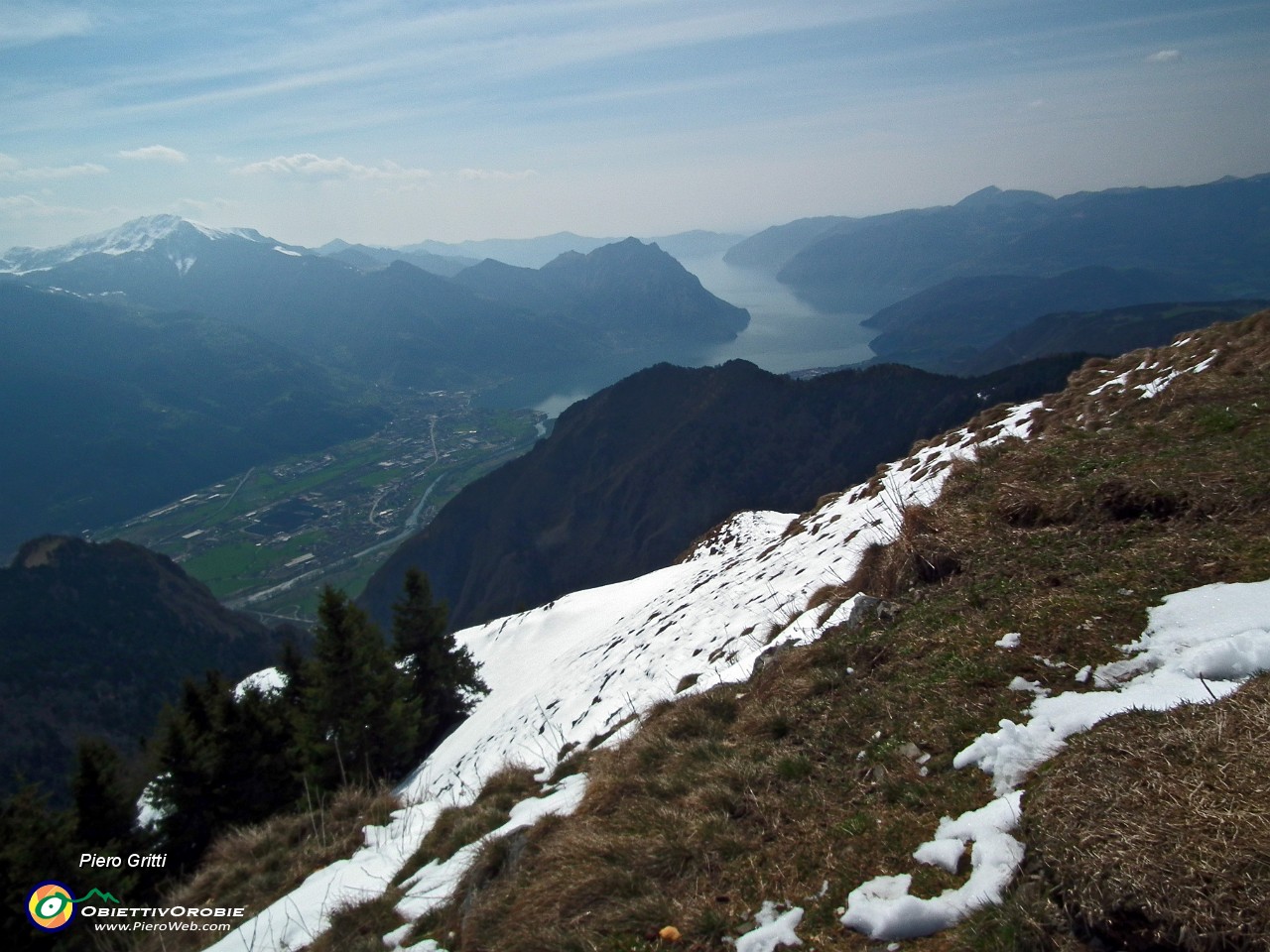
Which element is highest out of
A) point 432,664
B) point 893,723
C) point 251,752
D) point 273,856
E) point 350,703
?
point 893,723

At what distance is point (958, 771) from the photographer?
4.70m

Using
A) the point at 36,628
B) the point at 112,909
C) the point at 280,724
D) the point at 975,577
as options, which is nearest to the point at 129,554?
the point at 36,628

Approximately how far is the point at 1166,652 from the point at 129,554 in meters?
125

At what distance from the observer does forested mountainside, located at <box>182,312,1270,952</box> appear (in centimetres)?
338

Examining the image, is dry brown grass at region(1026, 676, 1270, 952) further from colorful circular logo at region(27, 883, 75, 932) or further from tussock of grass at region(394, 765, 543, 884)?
colorful circular logo at region(27, 883, 75, 932)

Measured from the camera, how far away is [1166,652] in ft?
16.4

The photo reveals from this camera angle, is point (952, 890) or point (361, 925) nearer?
point (952, 890)

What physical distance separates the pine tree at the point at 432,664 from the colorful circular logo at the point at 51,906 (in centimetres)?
1514

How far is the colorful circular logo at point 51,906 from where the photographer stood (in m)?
9.97

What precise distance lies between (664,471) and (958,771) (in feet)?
307

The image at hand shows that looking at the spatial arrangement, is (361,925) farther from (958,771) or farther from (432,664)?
(432,664)

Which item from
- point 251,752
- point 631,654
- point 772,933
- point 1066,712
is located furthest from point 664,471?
point 772,933

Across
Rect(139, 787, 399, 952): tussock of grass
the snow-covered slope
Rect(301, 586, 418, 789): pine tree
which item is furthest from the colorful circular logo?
Rect(301, 586, 418, 789): pine tree

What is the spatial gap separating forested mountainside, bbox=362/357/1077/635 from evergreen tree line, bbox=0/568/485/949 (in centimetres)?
5894
